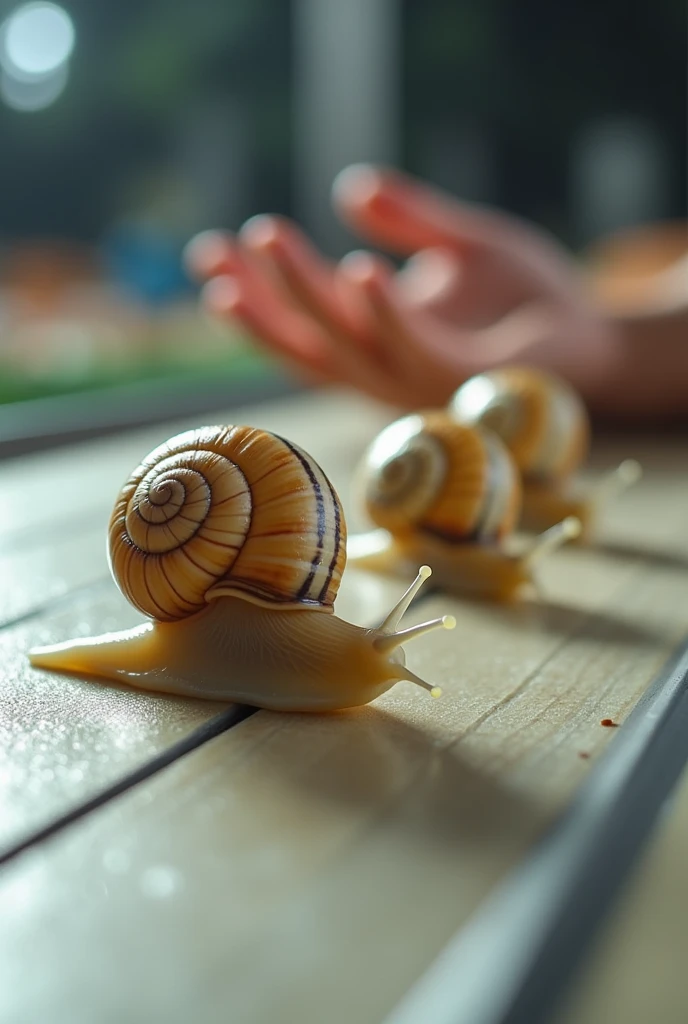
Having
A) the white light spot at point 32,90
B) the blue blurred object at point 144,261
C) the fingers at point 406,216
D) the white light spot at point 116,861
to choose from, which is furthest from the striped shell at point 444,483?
the blue blurred object at point 144,261

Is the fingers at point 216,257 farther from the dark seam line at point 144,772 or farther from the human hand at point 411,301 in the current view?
the dark seam line at point 144,772

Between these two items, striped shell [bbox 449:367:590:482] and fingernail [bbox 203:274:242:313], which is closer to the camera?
striped shell [bbox 449:367:590:482]

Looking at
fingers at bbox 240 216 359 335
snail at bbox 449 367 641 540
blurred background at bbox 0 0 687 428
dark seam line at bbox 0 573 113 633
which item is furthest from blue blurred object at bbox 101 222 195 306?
dark seam line at bbox 0 573 113 633

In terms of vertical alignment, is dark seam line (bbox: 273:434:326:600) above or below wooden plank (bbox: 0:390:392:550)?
above

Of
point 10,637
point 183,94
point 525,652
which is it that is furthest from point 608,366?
point 183,94

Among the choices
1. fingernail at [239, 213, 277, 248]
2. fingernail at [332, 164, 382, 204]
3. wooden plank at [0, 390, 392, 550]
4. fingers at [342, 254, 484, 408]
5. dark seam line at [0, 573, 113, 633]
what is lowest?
wooden plank at [0, 390, 392, 550]

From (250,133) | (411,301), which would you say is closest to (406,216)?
(411,301)

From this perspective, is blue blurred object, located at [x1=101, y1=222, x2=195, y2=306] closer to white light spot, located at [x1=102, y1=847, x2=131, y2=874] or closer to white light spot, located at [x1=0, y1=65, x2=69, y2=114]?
white light spot, located at [x1=0, y1=65, x2=69, y2=114]

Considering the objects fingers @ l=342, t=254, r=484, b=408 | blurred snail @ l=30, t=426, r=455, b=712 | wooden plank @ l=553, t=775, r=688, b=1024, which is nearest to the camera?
wooden plank @ l=553, t=775, r=688, b=1024
